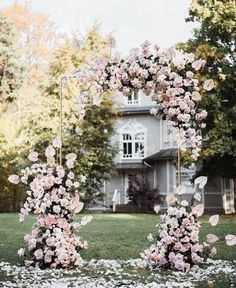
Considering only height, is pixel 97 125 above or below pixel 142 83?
above

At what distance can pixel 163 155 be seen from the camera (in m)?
28.4

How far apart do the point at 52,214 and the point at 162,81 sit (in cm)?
263

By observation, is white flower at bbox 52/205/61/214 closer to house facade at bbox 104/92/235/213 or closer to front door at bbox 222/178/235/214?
house facade at bbox 104/92/235/213

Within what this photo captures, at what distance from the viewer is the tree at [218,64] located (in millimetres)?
20922

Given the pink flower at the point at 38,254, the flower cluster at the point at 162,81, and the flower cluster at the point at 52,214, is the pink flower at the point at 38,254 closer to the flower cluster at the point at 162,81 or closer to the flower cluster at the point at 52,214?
the flower cluster at the point at 52,214

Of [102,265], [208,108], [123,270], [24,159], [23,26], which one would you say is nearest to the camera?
[123,270]

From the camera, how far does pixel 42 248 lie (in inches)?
297

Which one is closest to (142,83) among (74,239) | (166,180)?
(74,239)

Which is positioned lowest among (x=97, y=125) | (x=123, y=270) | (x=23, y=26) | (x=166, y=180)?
(x=123, y=270)

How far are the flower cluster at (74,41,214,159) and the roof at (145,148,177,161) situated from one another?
20290mm

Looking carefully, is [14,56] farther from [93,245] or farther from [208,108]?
[93,245]

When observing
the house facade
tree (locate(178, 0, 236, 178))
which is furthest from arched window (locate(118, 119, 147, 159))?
tree (locate(178, 0, 236, 178))

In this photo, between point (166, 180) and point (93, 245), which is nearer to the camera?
point (93, 245)

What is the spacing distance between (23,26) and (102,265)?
26.3 meters
